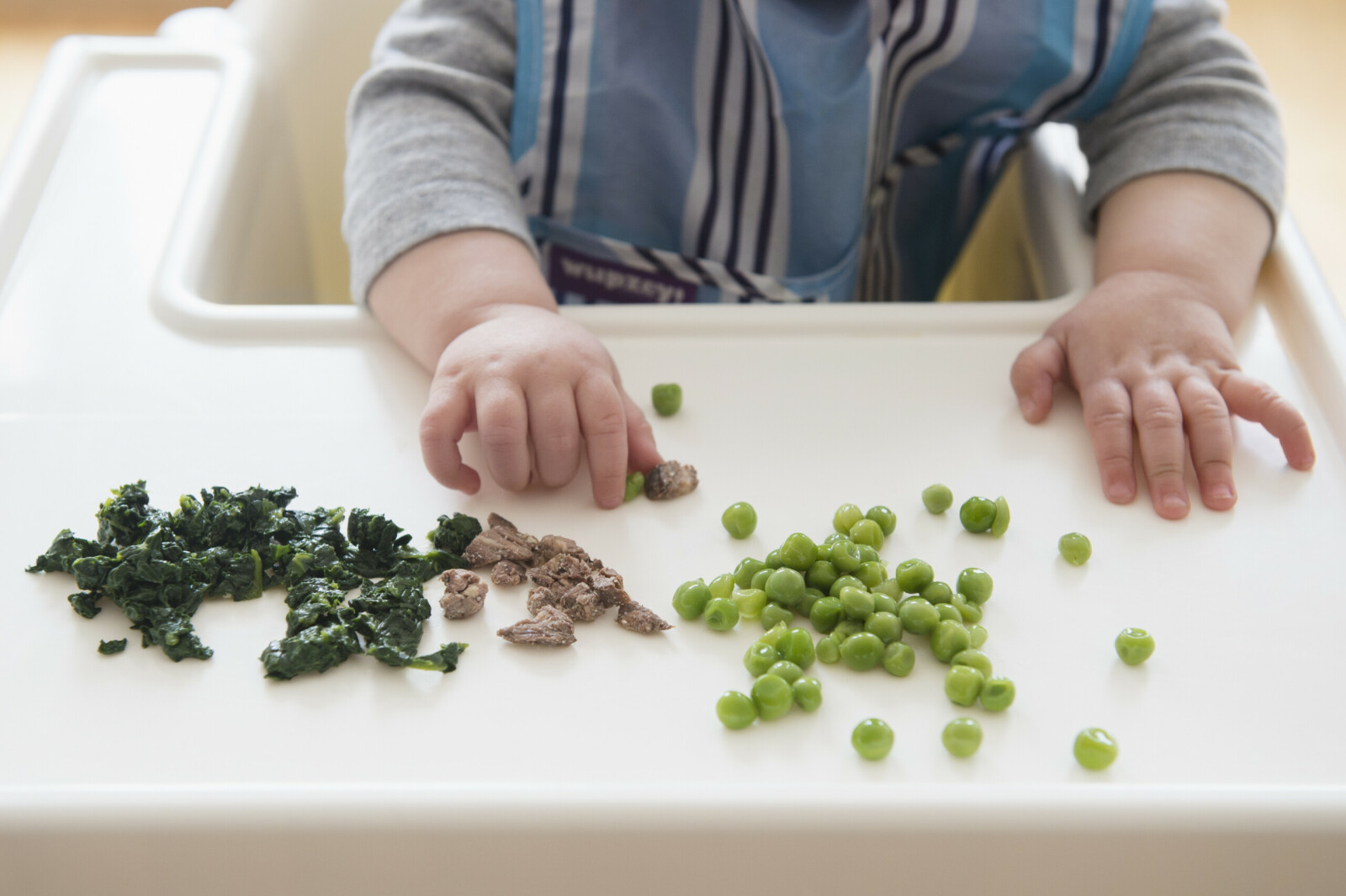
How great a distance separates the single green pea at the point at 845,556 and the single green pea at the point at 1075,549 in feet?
0.33

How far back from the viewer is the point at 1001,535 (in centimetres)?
55

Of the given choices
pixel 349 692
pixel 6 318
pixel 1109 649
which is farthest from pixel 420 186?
pixel 1109 649

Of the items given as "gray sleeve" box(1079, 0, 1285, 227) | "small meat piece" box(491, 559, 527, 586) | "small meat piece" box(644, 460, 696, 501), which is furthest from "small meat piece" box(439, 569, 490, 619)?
"gray sleeve" box(1079, 0, 1285, 227)

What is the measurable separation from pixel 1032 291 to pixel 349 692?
24.8 inches

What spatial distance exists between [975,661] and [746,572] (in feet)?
0.36

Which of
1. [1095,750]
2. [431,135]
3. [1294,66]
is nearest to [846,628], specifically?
[1095,750]

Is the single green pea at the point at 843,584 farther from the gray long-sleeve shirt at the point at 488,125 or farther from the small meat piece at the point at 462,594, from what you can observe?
the gray long-sleeve shirt at the point at 488,125

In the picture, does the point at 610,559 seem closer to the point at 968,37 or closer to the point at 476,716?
the point at 476,716

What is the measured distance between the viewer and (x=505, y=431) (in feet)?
1.86

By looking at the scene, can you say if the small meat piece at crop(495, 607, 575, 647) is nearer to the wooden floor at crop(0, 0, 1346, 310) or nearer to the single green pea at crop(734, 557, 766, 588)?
the single green pea at crop(734, 557, 766, 588)

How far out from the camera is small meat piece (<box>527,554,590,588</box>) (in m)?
0.51

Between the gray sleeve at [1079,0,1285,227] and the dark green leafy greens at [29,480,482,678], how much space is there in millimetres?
546

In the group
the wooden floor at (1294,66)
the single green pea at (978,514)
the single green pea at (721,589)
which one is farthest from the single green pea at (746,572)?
the wooden floor at (1294,66)

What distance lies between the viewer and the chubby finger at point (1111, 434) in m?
0.58
